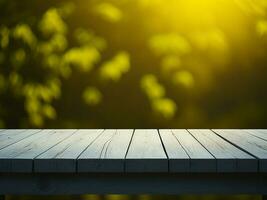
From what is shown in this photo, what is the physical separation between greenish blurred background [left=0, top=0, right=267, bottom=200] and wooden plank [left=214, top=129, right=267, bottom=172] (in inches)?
22.8

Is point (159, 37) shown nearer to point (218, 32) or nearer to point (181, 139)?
point (218, 32)

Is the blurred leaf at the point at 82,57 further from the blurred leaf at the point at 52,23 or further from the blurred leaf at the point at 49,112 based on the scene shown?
the blurred leaf at the point at 49,112

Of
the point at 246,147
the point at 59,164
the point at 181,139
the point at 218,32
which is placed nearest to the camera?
the point at 59,164

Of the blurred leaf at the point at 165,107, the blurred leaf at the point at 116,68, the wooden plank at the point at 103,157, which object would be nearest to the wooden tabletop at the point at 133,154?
the wooden plank at the point at 103,157

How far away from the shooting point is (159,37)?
3.43 m

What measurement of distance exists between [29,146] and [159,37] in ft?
5.10

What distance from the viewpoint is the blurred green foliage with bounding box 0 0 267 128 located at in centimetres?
342

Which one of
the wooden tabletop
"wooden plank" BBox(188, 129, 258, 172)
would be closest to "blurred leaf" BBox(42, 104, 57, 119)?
the wooden tabletop

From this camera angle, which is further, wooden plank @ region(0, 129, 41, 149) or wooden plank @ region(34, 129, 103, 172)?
wooden plank @ region(0, 129, 41, 149)

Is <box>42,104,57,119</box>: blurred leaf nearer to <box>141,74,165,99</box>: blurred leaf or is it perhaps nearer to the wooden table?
<box>141,74,165,99</box>: blurred leaf

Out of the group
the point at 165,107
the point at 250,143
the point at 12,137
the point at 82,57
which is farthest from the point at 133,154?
the point at 82,57


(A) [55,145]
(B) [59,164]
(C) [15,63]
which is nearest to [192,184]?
(B) [59,164]

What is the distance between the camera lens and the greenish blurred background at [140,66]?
342 centimetres

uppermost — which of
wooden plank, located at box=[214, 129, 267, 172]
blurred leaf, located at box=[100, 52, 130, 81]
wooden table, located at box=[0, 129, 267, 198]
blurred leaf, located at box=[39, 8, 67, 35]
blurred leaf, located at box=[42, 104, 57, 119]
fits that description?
blurred leaf, located at box=[39, 8, 67, 35]
